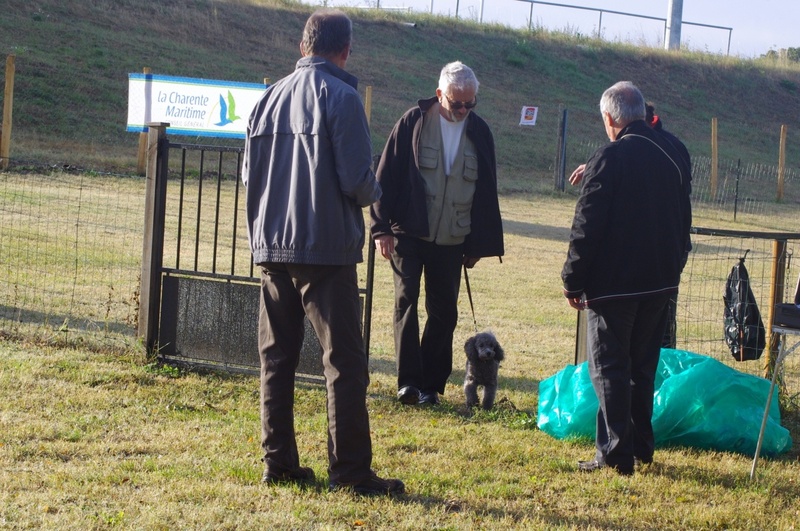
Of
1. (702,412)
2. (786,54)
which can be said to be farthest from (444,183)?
(786,54)

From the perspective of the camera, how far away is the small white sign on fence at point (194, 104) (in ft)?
44.0

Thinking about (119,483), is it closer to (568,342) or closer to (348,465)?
(348,465)

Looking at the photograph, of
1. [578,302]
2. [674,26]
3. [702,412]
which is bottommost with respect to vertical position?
[702,412]

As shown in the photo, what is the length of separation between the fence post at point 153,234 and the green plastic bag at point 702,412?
8.73 ft

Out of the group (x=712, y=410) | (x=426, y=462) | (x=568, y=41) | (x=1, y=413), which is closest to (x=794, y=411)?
(x=712, y=410)

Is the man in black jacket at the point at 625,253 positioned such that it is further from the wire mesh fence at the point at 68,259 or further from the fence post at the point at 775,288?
the wire mesh fence at the point at 68,259

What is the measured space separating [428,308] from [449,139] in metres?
1.05

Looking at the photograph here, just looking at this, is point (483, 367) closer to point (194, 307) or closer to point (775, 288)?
point (194, 307)

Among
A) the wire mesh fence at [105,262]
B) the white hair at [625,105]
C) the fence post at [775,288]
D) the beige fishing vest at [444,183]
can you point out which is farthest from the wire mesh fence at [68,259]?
the fence post at [775,288]

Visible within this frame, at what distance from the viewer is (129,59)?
2570 centimetres

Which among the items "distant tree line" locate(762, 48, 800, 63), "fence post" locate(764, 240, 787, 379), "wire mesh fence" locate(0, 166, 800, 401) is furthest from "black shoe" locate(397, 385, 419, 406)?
"distant tree line" locate(762, 48, 800, 63)

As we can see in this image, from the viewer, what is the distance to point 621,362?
449 cm

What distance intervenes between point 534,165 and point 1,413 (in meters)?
22.5

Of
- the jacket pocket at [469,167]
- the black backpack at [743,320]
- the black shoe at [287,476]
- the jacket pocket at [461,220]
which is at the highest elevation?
the jacket pocket at [469,167]
